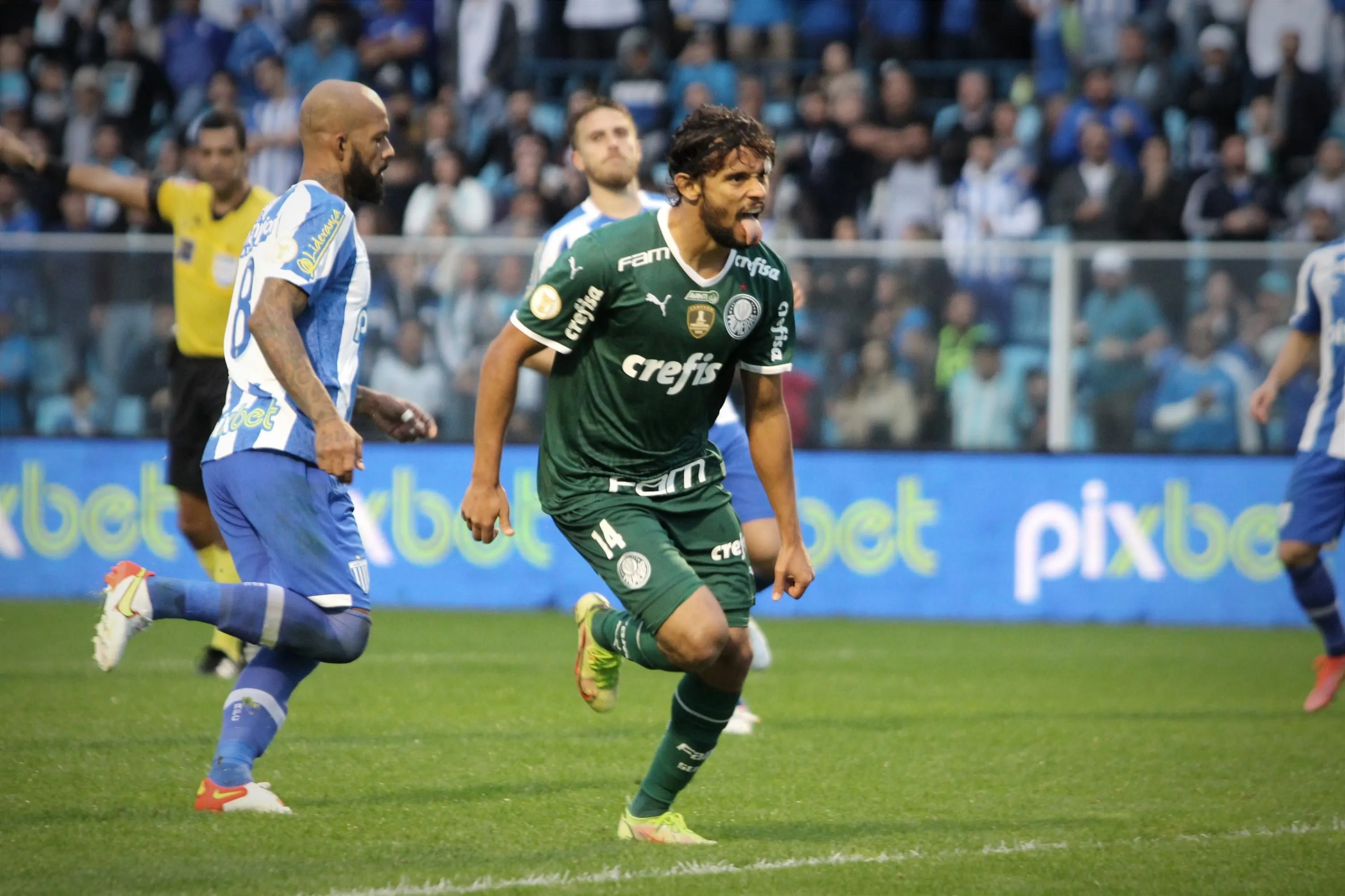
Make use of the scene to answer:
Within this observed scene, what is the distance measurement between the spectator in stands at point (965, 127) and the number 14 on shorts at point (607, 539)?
36.1ft

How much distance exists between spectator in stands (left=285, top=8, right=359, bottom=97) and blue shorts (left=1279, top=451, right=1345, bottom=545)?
37.9 ft

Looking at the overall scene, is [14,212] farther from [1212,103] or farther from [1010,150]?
[1212,103]

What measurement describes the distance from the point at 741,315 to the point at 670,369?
27 cm

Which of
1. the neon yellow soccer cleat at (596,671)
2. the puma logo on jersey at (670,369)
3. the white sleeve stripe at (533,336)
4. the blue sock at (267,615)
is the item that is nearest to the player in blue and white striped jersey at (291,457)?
the blue sock at (267,615)

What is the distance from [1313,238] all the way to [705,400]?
1012 centimetres

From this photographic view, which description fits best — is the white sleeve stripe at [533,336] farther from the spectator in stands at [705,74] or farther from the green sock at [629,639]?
the spectator in stands at [705,74]

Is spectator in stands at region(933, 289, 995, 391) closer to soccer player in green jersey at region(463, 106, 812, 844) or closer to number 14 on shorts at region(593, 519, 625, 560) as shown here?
soccer player in green jersey at region(463, 106, 812, 844)

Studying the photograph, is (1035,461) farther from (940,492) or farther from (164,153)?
(164,153)

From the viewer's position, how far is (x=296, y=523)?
530 centimetres

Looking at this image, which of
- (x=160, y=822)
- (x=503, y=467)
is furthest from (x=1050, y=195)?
(x=160, y=822)

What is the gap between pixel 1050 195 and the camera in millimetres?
14953

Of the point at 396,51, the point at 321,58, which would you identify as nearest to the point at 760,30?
the point at 396,51

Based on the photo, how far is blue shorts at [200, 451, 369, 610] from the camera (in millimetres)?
5293

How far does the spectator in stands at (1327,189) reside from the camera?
14500mm
